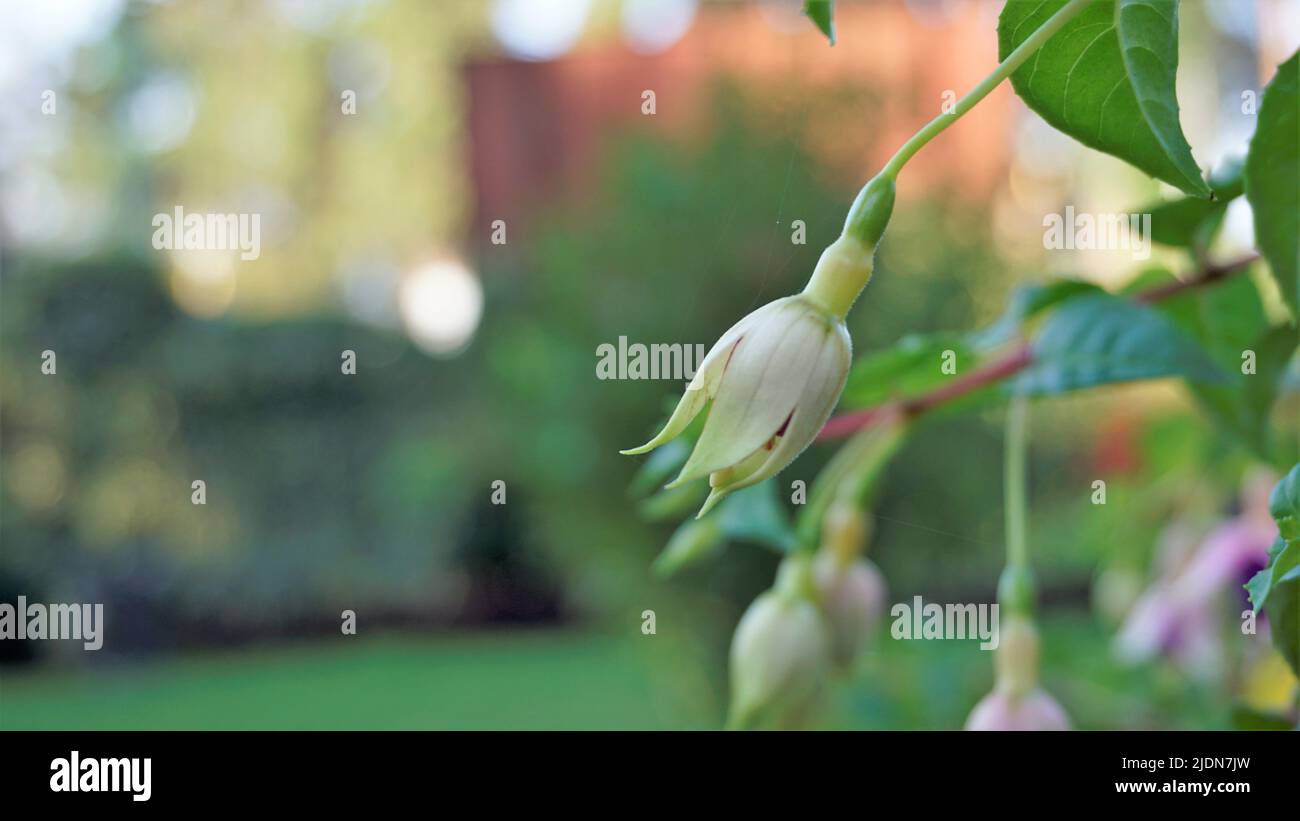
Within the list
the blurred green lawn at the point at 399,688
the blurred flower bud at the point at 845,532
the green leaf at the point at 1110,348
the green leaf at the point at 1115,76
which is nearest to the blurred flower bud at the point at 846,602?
the blurred flower bud at the point at 845,532

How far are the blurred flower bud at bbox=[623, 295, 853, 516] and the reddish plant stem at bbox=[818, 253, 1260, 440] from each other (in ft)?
0.44

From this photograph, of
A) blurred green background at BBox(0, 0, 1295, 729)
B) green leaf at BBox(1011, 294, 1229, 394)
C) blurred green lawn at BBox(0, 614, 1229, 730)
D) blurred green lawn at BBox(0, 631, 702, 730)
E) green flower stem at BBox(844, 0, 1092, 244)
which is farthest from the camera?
blurred green lawn at BBox(0, 631, 702, 730)

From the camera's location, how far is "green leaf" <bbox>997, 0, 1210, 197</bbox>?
213 millimetres

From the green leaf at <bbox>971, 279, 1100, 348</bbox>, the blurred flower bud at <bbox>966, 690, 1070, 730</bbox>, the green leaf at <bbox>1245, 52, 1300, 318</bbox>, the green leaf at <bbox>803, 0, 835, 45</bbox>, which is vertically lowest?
the blurred flower bud at <bbox>966, 690, 1070, 730</bbox>

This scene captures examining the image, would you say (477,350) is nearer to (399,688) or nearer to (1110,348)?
(399,688)

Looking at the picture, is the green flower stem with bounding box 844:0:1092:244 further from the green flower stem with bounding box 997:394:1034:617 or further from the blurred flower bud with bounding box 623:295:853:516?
the green flower stem with bounding box 997:394:1034:617

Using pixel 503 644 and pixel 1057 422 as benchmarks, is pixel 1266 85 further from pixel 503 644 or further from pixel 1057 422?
pixel 503 644

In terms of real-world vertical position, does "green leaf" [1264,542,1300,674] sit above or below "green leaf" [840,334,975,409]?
below

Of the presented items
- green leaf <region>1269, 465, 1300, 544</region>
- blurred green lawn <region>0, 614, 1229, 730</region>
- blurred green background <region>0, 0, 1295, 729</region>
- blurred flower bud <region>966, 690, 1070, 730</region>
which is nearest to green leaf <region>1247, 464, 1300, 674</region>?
green leaf <region>1269, 465, 1300, 544</region>

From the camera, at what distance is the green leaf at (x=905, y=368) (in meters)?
0.37

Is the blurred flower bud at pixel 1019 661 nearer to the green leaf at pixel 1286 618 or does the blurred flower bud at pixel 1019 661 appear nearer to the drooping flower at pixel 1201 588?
the green leaf at pixel 1286 618

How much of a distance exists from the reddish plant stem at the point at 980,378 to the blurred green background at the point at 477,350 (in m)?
0.11

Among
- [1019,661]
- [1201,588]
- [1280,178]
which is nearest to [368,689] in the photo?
[1201,588]

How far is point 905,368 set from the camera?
391mm
